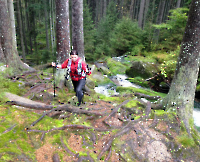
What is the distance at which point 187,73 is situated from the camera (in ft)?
17.1

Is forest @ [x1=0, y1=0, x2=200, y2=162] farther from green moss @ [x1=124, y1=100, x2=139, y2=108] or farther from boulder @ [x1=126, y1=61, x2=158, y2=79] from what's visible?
boulder @ [x1=126, y1=61, x2=158, y2=79]

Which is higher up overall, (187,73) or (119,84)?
(187,73)

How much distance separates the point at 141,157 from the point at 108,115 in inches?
68.8

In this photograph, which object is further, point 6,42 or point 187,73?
point 6,42

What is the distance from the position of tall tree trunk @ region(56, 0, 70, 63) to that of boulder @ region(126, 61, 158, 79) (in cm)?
732

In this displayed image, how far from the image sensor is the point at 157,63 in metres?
13.5

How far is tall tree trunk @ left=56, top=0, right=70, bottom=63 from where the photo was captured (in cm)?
710

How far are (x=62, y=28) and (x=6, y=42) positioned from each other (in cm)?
314

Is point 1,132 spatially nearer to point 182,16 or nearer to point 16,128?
point 16,128

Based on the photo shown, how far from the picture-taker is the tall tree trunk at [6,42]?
7477 mm

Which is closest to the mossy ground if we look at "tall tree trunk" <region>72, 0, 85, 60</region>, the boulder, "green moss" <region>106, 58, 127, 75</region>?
"tall tree trunk" <region>72, 0, 85, 60</region>

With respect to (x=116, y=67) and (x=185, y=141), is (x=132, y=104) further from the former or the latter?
(x=116, y=67)

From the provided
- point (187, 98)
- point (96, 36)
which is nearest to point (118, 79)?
point (187, 98)

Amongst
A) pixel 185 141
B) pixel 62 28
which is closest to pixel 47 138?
pixel 185 141
